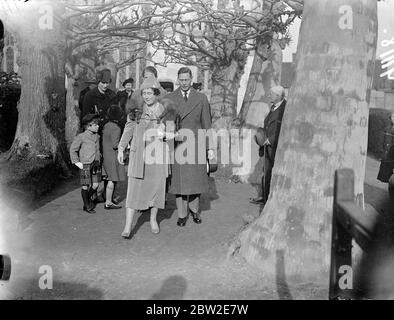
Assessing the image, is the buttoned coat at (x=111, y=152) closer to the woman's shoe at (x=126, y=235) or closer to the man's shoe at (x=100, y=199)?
the man's shoe at (x=100, y=199)

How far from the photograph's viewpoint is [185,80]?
5.94 metres

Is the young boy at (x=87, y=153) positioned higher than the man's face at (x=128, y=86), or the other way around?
the man's face at (x=128, y=86)

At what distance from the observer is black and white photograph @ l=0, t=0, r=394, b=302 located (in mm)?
4039

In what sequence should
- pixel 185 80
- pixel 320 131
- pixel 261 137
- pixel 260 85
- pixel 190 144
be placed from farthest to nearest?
pixel 260 85 → pixel 261 137 → pixel 190 144 → pixel 185 80 → pixel 320 131

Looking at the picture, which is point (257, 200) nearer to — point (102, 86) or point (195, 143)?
point (195, 143)

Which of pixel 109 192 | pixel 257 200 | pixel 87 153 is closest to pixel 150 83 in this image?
pixel 87 153

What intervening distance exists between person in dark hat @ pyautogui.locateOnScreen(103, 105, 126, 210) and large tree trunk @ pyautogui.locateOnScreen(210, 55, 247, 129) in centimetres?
411

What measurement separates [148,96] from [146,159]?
70 centimetres

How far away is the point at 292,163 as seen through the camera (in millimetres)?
4613

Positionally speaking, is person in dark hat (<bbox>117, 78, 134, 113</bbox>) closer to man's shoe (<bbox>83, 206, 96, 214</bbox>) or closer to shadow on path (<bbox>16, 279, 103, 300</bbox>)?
man's shoe (<bbox>83, 206, 96, 214</bbox>)

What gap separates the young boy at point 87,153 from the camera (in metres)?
6.55

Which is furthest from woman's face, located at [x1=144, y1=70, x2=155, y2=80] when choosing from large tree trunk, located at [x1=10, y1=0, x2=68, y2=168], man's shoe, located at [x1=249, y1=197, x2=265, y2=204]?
large tree trunk, located at [x1=10, y1=0, x2=68, y2=168]

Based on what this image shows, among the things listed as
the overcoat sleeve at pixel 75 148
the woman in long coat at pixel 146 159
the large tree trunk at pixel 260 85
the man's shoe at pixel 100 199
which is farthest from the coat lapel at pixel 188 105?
the large tree trunk at pixel 260 85

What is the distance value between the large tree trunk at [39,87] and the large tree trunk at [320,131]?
5483mm
